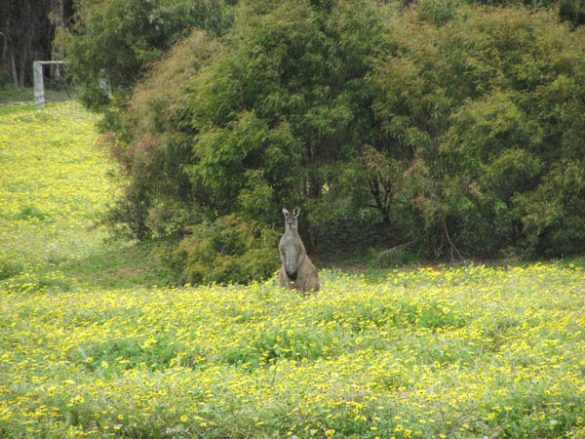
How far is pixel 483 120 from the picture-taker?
2084 cm

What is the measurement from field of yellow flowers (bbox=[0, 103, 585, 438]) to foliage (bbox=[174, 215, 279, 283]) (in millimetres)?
3589

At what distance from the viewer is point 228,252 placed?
21.5 meters

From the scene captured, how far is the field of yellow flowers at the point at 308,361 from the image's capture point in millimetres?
8664

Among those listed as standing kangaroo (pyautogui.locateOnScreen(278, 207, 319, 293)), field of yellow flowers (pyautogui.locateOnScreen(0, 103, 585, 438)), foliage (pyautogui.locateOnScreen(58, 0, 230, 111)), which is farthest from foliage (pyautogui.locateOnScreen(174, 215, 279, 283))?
foliage (pyautogui.locateOnScreen(58, 0, 230, 111))

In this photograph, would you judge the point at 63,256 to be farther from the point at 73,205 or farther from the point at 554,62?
the point at 554,62

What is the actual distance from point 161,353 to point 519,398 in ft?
A: 15.0

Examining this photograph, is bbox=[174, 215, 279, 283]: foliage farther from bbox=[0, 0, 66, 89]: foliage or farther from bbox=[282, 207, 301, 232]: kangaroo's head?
bbox=[0, 0, 66, 89]: foliage

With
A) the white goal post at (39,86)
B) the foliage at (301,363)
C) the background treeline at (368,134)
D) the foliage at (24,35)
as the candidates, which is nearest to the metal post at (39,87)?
the white goal post at (39,86)

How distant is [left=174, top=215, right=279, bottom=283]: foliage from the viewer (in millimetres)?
20594

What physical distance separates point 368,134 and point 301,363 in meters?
13.2

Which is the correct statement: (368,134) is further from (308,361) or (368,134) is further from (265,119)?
(308,361)

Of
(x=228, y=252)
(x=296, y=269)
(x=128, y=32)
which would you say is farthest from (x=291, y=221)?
(x=128, y=32)

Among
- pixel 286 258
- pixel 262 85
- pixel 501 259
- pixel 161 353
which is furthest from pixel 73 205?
pixel 161 353

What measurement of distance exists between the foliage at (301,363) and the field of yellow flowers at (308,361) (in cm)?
2
